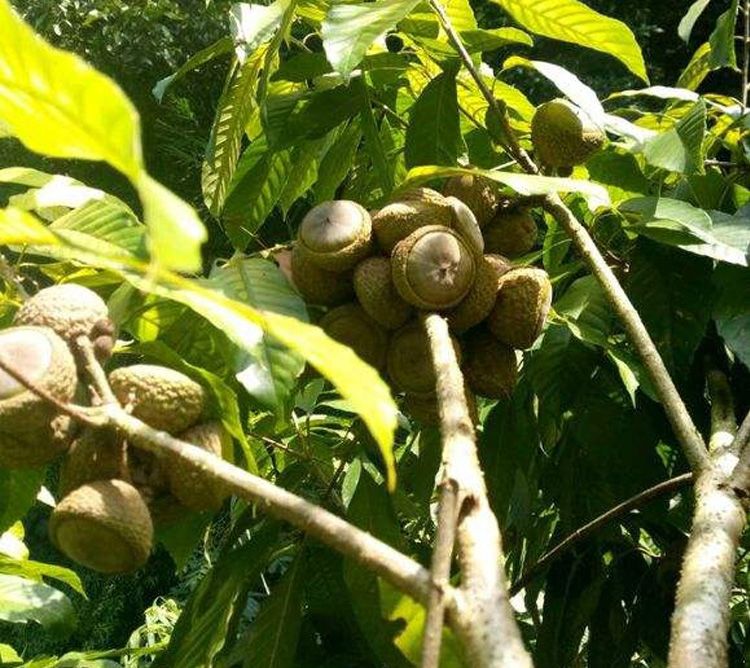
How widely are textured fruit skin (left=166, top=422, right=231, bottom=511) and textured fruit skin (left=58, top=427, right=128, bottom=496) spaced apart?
0.04 m

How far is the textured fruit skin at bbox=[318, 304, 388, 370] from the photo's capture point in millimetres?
972

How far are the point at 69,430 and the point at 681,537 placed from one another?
77cm

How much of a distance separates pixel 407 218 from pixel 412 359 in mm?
122

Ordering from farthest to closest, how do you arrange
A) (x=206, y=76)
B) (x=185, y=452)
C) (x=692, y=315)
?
(x=206, y=76) < (x=692, y=315) < (x=185, y=452)

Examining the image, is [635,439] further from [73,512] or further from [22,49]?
[22,49]

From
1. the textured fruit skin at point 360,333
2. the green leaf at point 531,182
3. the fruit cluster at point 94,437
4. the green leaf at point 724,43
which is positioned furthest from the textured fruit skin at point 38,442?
the green leaf at point 724,43

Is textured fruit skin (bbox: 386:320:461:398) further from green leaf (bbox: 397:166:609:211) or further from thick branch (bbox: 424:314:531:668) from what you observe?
thick branch (bbox: 424:314:531:668)

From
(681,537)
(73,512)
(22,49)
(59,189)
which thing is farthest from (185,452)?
(681,537)

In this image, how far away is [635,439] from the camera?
3.99 ft

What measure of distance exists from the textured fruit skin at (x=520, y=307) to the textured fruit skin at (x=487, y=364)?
1 cm

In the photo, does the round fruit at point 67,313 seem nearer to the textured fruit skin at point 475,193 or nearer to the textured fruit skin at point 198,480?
the textured fruit skin at point 198,480

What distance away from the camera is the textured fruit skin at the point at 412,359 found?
3.11 ft

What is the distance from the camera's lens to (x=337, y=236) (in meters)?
0.97

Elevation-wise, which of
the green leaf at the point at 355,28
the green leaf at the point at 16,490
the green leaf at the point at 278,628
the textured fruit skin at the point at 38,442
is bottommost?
the green leaf at the point at 278,628
